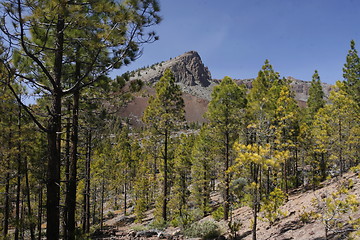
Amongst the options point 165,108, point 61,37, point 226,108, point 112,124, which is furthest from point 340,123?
point 61,37

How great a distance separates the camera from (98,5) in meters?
5.56

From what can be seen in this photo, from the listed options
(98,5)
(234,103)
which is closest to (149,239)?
(234,103)

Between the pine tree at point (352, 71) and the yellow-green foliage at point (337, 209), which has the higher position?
the pine tree at point (352, 71)

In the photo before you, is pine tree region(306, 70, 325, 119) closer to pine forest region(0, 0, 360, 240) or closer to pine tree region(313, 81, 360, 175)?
pine forest region(0, 0, 360, 240)

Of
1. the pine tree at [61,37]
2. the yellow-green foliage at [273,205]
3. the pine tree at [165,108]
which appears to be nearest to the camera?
the pine tree at [61,37]

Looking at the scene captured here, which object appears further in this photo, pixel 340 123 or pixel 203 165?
pixel 203 165

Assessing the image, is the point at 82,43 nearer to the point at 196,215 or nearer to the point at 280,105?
the point at 280,105

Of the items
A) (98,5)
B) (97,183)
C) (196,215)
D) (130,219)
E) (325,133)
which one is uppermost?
(98,5)

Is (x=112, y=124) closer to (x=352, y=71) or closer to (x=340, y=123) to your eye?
(x=340, y=123)

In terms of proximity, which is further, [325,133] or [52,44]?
[325,133]

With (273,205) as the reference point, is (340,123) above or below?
above

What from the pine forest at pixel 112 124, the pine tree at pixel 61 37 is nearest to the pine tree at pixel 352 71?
the pine forest at pixel 112 124

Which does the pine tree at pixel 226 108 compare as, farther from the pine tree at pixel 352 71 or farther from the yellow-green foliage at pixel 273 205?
the pine tree at pixel 352 71

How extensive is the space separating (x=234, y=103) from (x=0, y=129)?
1348 centimetres
